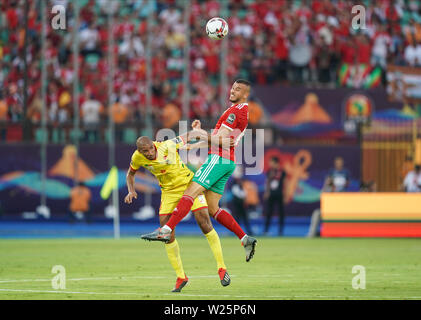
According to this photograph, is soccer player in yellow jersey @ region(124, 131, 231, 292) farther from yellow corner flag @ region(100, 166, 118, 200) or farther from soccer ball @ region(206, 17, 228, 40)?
yellow corner flag @ region(100, 166, 118, 200)

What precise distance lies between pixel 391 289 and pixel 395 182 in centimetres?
1738

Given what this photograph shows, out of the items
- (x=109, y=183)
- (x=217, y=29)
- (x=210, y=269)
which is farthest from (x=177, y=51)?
(x=217, y=29)

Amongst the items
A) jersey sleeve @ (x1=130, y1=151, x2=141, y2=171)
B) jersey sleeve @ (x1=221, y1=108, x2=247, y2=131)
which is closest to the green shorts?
jersey sleeve @ (x1=221, y1=108, x2=247, y2=131)

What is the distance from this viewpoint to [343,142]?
99.9ft

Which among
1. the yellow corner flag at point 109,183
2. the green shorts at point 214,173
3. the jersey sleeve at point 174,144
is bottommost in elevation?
the yellow corner flag at point 109,183

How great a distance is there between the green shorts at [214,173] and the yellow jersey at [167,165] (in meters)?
0.35

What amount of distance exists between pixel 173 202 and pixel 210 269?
10.6 ft

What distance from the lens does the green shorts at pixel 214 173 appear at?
12.9 m

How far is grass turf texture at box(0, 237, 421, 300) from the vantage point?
12031 mm

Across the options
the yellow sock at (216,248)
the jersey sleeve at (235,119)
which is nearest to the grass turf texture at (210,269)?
the yellow sock at (216,248)

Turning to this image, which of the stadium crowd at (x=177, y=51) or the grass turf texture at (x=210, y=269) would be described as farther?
the stadium crowd at (x=177, y=51)

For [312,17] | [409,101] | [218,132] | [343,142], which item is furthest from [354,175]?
[218,132]

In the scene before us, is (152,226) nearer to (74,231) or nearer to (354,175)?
(74,231)

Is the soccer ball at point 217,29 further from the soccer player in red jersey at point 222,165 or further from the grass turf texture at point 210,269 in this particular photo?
the grass turf texture at point 210,269
